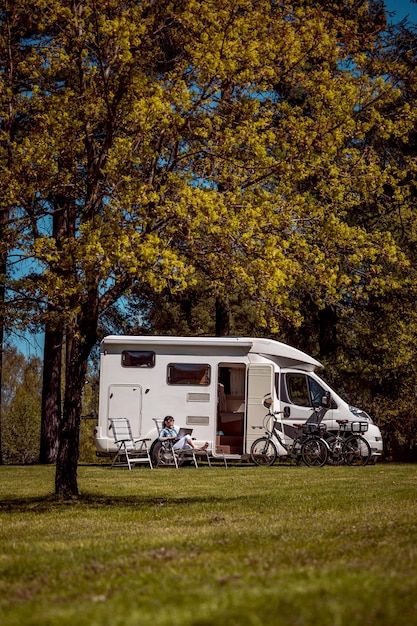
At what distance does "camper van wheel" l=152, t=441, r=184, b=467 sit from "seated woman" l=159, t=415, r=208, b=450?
0.96 ft

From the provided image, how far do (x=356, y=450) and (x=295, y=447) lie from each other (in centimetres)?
142

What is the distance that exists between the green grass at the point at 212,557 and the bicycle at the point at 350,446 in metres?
7.65

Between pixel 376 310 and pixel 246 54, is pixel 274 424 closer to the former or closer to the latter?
pixel 376 310

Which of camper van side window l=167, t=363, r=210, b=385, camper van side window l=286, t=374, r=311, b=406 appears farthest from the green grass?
camper van side window l=286, t=374, r=311, b=406

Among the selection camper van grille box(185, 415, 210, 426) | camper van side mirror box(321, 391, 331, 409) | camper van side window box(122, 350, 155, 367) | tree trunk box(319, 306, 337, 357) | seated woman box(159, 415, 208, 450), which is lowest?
seated woman box(159, 415, 208, 450)

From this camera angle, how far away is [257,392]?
23.1 m

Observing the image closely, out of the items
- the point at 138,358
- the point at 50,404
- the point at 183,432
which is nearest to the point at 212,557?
the point at 183,432

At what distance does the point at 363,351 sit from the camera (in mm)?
29641

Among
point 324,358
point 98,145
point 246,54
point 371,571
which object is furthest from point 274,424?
point 371,571

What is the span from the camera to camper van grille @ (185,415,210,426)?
903 inches

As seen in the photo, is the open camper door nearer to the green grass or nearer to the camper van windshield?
the camper van windshield

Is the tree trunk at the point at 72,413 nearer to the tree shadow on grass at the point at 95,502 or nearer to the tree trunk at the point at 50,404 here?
the tree shadow on grass at the point at 95,502

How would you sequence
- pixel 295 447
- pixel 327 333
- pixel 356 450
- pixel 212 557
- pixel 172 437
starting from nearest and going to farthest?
pixel 212 557 → pixel 172 437 → pixel 295 447 → pixel 356 450 → pixel 327 333

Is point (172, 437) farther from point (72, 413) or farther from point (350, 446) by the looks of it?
point (72, 413)
